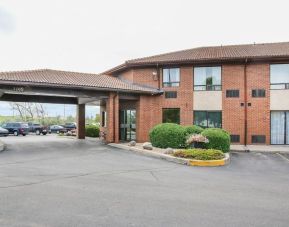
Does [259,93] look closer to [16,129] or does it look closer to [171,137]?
[171,137]

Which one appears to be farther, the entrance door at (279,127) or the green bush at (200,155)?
the entrance door at (279,127)

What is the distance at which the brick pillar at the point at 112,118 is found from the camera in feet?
67.3

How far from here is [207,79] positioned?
21391 millimetres

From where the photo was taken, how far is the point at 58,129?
4475cm

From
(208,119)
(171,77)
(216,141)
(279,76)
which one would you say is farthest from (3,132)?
(279,76)

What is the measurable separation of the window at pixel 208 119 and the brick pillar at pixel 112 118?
224 inches

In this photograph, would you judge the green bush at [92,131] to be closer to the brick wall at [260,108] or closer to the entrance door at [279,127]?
the brick wall at [260,108]

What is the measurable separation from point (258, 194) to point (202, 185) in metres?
1.62

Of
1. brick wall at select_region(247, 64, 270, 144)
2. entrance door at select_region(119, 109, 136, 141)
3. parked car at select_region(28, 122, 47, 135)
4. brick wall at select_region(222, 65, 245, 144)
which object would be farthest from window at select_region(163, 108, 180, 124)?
parked car at select_region(28, 122, 47, 135)

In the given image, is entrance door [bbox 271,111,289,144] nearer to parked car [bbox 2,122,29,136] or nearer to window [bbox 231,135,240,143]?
window [bbox 231,135,240,143]

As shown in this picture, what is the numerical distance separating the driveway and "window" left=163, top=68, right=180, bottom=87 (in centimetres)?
1024

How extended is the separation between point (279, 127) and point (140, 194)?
16.1m

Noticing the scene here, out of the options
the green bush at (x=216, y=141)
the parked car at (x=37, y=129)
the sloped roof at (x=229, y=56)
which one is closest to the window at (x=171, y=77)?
the sloped roof at (x=229, y=56)

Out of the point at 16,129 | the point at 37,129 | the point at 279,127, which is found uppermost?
the point at 279,127
